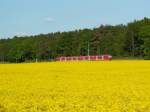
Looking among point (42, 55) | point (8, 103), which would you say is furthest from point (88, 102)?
point (42, 55)

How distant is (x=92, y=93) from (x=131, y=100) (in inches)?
117

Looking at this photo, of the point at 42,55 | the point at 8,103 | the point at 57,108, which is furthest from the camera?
the point at 42,55

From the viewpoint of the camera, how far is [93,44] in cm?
15988

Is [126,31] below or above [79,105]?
above

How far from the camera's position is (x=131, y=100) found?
50.4 feet

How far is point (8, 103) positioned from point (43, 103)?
1038mm

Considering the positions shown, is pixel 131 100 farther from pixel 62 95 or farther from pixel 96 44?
pixel 96 44

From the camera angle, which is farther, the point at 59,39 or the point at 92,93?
the point at 59,39

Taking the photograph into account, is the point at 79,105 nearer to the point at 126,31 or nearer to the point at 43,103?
the point at 43,103

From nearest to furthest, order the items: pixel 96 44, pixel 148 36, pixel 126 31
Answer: pixel 148 36 → pixel 126 31 → pixel 96 44

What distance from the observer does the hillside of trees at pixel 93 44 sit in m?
134

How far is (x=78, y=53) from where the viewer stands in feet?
527

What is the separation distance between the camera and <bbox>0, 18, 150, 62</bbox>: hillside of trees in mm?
134250

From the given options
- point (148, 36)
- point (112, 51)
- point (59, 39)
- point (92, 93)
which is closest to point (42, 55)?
point (59, 39)
